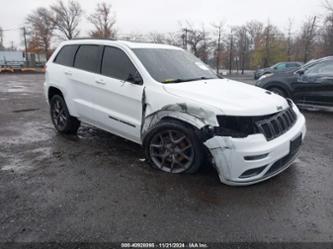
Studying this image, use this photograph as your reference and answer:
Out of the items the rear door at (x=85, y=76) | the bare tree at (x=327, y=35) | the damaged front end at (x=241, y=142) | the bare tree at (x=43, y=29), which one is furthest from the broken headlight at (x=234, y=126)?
the bare tree at (x=43, y=29)

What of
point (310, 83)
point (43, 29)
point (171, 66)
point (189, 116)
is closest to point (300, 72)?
point (310, 83)

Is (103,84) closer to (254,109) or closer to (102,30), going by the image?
(254,109)

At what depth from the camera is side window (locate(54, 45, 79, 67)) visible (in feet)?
15.8

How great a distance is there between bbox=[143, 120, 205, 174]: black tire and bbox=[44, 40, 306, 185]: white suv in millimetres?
12

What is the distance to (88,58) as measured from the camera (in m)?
4.49

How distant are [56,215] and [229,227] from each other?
1723 millimetres

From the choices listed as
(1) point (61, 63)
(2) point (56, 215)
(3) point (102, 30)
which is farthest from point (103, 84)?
(3) point (102, 30)

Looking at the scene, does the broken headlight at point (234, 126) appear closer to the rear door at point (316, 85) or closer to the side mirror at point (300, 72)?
the rear door at point (316, 85)

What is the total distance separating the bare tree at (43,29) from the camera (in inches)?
2165

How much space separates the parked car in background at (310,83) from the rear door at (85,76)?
598 centimetres

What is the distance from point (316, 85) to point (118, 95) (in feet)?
20.2

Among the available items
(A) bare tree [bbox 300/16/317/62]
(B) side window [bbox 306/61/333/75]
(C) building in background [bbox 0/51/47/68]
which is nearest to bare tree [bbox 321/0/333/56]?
(A) bare tree [bbox 300/16/317/62]

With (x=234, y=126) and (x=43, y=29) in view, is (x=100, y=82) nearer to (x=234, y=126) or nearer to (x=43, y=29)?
(x=234, y=126)

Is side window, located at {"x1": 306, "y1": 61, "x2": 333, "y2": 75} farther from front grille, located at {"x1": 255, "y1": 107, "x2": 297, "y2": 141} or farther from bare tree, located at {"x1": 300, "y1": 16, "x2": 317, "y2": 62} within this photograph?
bare tree, located at {"x1": 300, "y1": 16, "x2": 317, "y2": 62}
